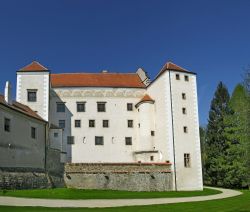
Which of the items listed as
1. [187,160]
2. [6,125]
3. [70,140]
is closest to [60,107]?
[70,140]

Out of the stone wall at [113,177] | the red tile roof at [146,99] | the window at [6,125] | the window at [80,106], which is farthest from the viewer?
the window at [80,106]

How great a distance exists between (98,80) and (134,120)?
6505mm

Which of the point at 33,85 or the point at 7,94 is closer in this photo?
the point at 7,94

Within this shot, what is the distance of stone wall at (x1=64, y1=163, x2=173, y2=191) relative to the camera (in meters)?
31.1

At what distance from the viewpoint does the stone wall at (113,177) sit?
31.1 m

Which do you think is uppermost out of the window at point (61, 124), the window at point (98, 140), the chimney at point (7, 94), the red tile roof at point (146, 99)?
the red tile roof at point (146, 99)

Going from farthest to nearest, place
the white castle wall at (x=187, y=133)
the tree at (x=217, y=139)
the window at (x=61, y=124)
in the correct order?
the tree at (x=217, y=139) → the window at (x=61, y=124) → the white castle wall at (x=187, y=133)

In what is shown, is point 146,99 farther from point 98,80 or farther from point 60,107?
point 60,107

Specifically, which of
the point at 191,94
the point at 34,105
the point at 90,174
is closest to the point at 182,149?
the point at 191,94

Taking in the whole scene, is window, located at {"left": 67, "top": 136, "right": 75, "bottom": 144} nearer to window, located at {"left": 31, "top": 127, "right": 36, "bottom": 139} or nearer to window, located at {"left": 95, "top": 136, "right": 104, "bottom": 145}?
window, located at {"left": 95, "top": 136, "right": 104, "bottom": 145}

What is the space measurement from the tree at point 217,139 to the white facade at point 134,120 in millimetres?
10404

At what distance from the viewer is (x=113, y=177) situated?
31500mm

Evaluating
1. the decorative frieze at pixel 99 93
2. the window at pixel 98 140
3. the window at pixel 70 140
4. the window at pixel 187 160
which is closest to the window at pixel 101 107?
the decorative frieze at pixel 99 93

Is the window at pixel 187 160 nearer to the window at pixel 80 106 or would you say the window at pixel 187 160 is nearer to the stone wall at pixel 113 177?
the stone wall at pixel 113 177
